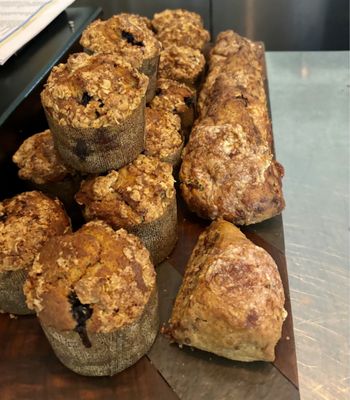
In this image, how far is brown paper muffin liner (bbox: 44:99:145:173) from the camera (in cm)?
129

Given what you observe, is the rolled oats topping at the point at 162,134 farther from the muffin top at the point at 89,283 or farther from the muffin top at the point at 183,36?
the muffin top at the point at 183,36

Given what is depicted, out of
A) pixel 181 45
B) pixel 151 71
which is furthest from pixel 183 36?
pixel 151 71

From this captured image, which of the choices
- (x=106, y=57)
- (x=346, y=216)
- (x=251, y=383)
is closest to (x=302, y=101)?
(x=346, y=216)

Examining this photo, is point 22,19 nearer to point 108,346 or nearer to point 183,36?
point 183,36

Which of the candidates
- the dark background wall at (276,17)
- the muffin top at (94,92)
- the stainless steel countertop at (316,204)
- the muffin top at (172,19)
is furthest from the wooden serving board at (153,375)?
the dark background wall at (276,17)

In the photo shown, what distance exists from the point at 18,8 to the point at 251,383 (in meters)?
1.91

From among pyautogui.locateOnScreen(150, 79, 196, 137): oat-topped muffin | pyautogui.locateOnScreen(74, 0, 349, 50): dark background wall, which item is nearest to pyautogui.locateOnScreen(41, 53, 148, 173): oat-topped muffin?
pyautogui.locateOnScreen(150, 79, 196, 137): oat-topped muffin

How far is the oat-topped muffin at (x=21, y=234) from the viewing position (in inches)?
51.4

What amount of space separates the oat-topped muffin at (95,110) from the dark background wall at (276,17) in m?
2.19

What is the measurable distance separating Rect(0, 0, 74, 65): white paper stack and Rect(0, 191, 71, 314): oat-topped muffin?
72cm

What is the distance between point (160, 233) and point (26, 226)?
1.29 ft

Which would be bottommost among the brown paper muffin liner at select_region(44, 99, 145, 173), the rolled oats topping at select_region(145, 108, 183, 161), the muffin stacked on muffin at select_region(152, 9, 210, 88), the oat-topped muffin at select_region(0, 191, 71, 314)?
the oat-topped muffin at select_region(0, 191, 71, 314)

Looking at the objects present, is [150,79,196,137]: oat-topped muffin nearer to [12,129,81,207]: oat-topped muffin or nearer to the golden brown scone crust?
the golden brown scone crust

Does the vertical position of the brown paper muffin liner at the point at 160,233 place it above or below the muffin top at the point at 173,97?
below
